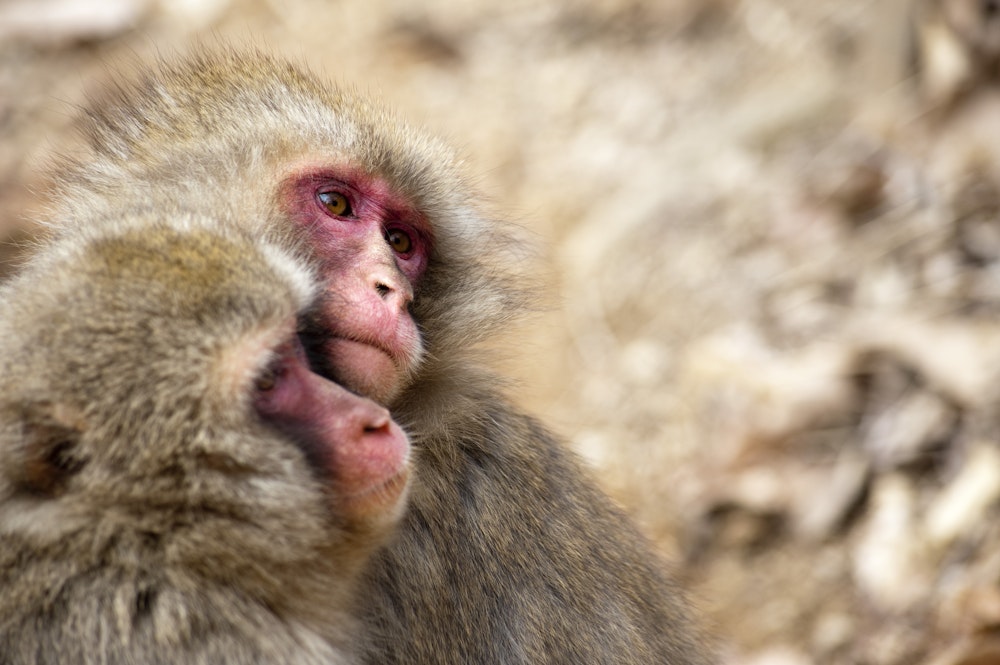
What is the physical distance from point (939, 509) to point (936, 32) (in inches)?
77.8

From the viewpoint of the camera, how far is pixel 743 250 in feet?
16.6

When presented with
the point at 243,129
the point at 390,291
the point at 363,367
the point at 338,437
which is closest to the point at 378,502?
the point at 338,437

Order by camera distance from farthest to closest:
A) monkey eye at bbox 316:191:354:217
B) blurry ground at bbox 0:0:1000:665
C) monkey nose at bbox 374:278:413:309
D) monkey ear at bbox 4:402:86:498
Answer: blurry ground at bbox 0:0:1000:665 → monkey eye at bbox 316:191:354:217 → monkey nose at bbox 374:278:413:309 → monkey ear at bbox 4:402:86:498

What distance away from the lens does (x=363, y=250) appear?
8.12 ft

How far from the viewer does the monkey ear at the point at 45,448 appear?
1938mm

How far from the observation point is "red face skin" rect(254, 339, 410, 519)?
2.02 meters

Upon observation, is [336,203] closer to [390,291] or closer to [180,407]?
[390,291]

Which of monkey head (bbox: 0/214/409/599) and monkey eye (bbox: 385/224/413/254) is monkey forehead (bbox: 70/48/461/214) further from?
monkey head (bbox: 0/214/409/599)

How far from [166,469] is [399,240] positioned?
94cm

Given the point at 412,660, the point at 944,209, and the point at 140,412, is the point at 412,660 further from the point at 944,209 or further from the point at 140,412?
the point at 944,209

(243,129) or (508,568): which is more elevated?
(243,129)

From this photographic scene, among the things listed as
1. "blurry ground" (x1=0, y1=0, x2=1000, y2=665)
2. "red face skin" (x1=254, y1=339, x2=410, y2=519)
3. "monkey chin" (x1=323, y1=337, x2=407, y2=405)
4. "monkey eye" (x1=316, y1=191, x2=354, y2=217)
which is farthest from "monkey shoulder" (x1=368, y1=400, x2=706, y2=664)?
"blurry ground" (x1=0, y1=0, x2=1000, y2=665)

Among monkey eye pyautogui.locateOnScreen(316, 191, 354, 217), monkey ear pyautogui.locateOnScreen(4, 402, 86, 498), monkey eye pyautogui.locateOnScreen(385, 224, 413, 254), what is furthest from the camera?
monkey eye pyautogui.locateOnScreen(385, 224, 413, 254)

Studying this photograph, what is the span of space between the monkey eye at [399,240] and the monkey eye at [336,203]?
13 centimetres
